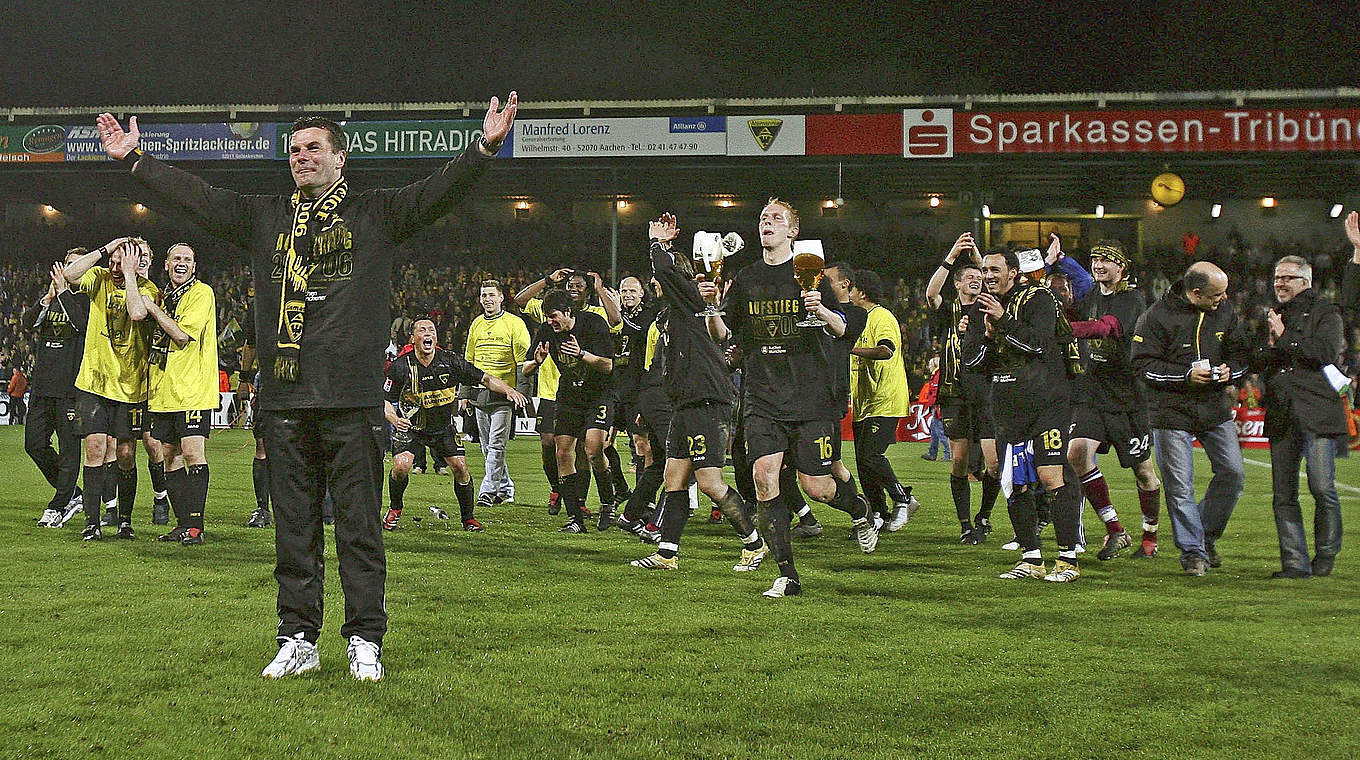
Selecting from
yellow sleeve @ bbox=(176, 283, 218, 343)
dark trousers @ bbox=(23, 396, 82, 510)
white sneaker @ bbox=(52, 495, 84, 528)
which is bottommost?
white sneaker @ bbox=(52, 495, 84, 528)

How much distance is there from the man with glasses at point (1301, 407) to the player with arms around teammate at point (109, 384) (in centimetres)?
787

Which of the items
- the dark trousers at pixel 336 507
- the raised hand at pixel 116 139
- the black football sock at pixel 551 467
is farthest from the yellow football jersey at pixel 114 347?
the dark trousers at pixel 336 507

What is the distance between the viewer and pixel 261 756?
3.59 metres

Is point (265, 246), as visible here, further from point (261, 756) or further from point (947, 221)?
point (947, 221)

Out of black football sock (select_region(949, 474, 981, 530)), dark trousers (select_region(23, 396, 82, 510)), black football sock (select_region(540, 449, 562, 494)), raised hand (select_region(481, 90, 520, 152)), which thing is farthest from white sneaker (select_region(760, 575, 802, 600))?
dark trousers (select_region(23, 396, 82, 510))

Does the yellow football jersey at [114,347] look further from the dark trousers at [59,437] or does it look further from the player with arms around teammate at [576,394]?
the player with arms around teammate at [576,394]

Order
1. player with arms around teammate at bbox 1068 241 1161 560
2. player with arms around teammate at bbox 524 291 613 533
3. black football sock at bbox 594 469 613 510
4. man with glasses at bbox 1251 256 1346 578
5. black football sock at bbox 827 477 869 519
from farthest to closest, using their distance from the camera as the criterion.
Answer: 1. black football sock at bbox 594 469 613 510
2. player with arms around teammate at bbox 524 291 613 533
3. black football sock at bbox 827 477 869 519
4. player with arms around teammate at bbox 1068 241 1161 560
5. man with glasses at bbox 1251 256 1346 578

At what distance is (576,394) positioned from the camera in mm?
9914

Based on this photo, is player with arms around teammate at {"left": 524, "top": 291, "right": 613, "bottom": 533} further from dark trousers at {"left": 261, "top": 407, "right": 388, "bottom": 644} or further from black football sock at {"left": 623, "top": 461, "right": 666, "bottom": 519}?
dark trousers at {"left": 261, "top": 407, "right": 388, "bottom": 644}

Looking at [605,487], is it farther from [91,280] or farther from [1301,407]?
[1301,407]

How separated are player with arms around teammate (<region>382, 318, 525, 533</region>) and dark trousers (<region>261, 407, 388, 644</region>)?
489cm

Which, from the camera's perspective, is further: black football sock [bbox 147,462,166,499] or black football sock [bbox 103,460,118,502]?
black football sock [bbox 147,462,166,499]

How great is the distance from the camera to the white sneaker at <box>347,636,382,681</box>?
179 inches

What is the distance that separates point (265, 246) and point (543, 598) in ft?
8.96
